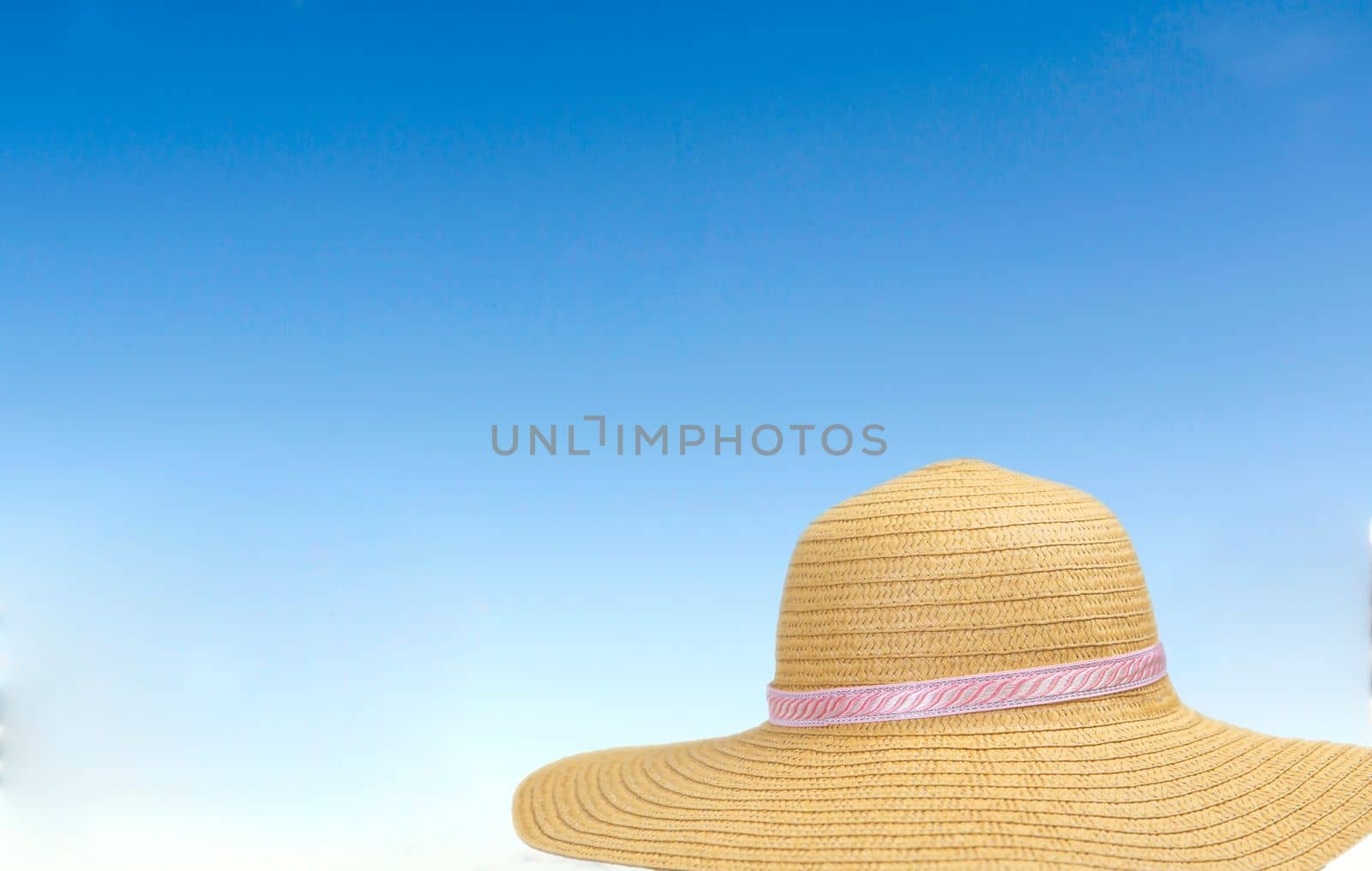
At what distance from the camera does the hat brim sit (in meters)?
1.72

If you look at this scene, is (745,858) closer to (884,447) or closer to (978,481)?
Answer: (978,481)

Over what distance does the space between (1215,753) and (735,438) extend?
165 centimetres

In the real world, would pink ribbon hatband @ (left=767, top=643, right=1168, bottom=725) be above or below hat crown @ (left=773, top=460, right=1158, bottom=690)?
below

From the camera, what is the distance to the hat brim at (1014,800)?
1722 millimetres

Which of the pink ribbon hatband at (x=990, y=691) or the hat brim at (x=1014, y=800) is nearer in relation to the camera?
the hat brim at (x=1014, y=800)

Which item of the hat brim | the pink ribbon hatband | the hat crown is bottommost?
the hat brim

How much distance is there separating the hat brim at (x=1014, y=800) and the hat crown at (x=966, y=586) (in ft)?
0.31

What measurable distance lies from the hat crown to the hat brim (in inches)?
3.7

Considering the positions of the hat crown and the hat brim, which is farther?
the hat crown

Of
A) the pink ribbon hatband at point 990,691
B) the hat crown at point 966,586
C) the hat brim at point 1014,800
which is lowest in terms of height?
the hat brim at point 1014,800

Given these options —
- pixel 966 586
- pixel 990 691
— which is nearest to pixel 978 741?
pixel 990 691

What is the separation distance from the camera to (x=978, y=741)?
1.90 meters

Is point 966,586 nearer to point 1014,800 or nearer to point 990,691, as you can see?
point 990,691

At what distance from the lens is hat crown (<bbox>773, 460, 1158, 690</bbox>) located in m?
1.95
